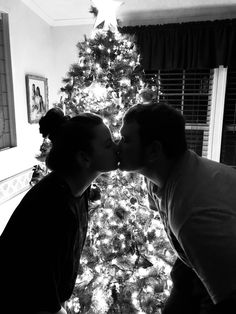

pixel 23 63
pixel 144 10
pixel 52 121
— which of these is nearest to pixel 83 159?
pixel 52 121

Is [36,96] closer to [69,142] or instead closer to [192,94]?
[192,94]

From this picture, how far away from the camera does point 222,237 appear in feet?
2.30

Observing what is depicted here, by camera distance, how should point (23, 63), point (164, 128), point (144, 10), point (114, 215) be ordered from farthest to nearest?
point (144, 10) → point (23, 63) → point (114, 215) → point (164, 128)

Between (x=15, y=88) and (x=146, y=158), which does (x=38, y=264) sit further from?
(x=15, y=88)

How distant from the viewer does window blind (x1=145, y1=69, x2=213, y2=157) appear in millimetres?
3082

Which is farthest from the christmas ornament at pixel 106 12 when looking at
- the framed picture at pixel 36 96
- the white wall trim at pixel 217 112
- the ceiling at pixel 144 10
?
the white wall trim at pixel 217 112

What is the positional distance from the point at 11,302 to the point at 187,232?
1.92 feet

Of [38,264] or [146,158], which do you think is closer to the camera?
[38,264]

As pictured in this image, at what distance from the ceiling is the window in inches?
18.0

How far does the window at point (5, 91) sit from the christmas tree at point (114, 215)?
828mm

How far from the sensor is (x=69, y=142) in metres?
0.94

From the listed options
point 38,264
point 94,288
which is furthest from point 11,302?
point 94,288

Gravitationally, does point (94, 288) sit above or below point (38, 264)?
below

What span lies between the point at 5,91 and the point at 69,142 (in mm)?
1907
